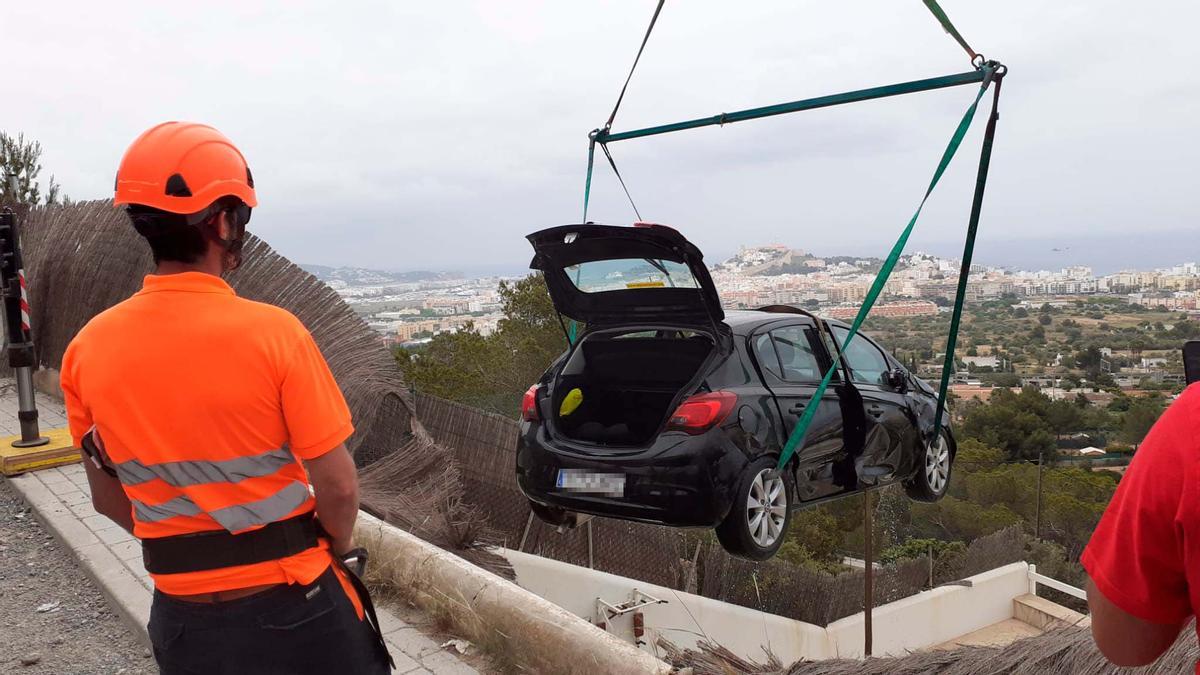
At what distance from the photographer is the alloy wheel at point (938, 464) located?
424 centimetres

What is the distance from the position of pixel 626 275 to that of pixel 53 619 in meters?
4.01

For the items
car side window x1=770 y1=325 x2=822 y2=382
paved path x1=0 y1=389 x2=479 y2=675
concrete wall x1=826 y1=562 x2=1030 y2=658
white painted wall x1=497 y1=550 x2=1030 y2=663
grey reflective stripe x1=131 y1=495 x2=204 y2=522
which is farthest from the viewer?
concrete wall x1=826 y1=562 x2=1030 y2=658

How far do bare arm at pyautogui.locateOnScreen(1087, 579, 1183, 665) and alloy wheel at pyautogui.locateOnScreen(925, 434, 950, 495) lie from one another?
2891 mm

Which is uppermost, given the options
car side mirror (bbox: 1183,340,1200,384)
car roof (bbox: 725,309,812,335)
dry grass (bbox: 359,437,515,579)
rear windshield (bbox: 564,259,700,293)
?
rear windshield (bbox: 564,259,700,293)

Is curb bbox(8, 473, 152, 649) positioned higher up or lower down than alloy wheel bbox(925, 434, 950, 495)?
lower down

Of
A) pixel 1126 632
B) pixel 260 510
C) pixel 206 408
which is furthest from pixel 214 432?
pixel 1126 632

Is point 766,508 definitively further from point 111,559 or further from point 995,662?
point 111,559

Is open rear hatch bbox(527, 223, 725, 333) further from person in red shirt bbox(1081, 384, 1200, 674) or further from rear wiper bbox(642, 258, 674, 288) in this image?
person in red shirt bbox(1081, 384, 1200, 674)

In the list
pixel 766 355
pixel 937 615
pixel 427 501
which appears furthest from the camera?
pixel 937 615

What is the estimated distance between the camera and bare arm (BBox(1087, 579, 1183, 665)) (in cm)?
133

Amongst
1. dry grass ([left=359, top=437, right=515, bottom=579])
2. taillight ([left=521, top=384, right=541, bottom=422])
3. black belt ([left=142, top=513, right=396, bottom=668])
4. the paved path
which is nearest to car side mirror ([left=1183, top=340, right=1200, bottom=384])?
black belt ([left=142, top=513, right=396, bottom=668])

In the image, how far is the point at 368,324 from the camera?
7.82 m

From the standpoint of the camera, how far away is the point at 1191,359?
1.41 m

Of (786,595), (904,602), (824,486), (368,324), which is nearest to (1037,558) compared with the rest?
(904,602)
